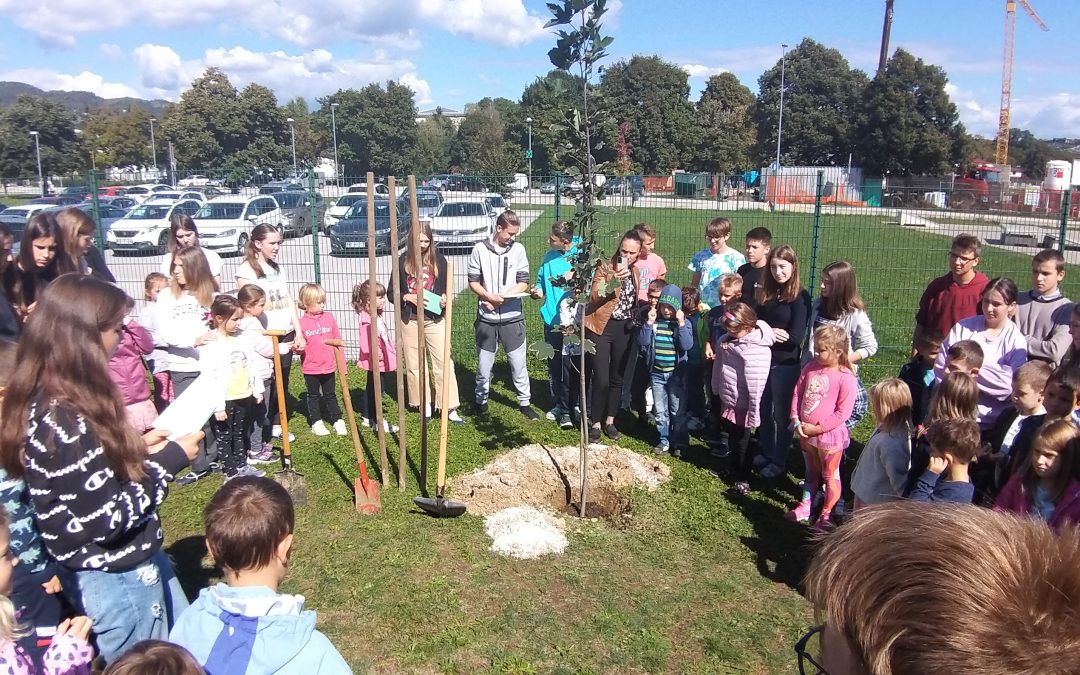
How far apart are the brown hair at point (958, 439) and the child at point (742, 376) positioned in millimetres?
1963

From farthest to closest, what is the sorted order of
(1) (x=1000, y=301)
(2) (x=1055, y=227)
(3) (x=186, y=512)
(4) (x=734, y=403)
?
(2) (x=1055, y=227)
(4) (x=734, y=403)
(3) (x=186, y=512)
(1) (x=1000, y=301)

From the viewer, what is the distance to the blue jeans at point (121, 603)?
2.47 meters

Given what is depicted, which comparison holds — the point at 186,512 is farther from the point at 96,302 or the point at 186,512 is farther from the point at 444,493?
the point at 96,302

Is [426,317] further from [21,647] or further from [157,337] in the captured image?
[21,647]

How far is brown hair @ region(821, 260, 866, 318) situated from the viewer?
539 cm

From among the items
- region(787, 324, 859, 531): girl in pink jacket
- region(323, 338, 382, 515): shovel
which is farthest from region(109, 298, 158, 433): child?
region(787, 324, 859, 531): girl in pink jacket

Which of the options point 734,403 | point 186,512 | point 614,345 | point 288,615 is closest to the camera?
point 288,615

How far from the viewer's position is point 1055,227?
10148 millimetres

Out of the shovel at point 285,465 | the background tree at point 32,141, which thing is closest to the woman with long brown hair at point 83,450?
the shovel at point 285,465

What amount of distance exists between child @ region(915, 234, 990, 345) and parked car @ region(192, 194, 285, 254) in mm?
8540

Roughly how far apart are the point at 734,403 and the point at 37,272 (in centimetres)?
531

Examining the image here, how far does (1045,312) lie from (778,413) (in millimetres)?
2070

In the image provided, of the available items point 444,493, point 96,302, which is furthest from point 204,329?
point 96,302

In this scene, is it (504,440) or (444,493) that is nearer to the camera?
(444,493)
